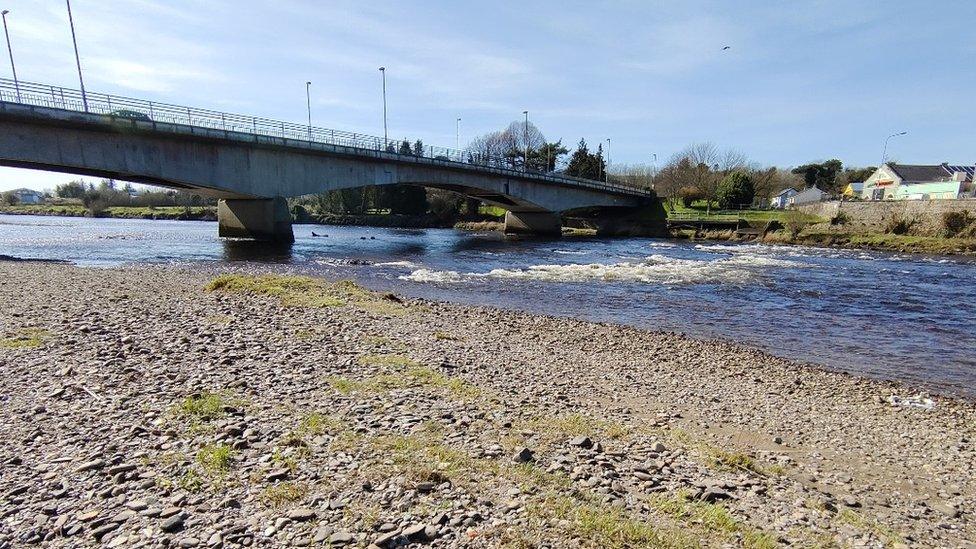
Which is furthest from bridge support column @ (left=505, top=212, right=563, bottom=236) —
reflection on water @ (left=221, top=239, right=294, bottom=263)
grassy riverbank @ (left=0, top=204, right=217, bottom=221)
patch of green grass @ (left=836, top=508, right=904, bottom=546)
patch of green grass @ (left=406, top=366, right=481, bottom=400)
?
grassy riverbank @ (left=0, top=204, right=217, bottom=221)

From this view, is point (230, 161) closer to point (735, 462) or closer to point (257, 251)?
point (257, 251)

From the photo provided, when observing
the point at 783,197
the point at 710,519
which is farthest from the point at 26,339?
the point at 783,197

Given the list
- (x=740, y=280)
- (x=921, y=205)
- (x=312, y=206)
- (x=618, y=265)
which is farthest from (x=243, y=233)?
(x=312, y=206)

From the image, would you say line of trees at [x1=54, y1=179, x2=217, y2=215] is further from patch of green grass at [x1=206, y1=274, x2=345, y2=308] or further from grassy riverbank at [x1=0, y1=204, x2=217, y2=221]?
patch of green grass at [x1=206, y1=274, x2=345, y2=308]

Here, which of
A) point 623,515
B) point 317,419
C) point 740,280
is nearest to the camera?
point 623,515

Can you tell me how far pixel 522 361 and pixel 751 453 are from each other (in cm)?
521

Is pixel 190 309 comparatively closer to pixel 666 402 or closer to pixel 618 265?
pixel 666 402

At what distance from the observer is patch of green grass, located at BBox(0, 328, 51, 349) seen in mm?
9852

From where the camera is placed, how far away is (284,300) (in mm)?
16391

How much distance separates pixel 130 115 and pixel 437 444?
38.4 metres

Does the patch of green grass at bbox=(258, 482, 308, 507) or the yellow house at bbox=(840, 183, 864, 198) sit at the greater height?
the yellow house at bbox=(840, 183, 864, 198)

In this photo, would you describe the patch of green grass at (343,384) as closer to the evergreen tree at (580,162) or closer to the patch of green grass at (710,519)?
the patch of green grass at (710,519)

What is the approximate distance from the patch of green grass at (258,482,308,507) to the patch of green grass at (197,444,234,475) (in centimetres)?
72

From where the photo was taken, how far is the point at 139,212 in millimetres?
121125
